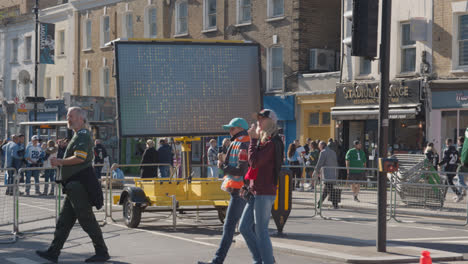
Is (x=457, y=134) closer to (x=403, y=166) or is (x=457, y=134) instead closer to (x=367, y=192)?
(x=403, y=166)

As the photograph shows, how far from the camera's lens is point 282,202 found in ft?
42.1

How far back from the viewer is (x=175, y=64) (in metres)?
14.4

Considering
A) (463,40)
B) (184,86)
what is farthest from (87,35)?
(184,86)

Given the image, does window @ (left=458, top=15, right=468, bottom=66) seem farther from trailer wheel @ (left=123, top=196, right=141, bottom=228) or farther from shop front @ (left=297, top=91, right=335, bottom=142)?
trailer wheel @ (left=123, top=196, right=141, bottom=228)

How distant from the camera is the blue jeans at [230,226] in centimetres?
906

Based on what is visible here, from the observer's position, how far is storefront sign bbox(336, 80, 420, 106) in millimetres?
26625

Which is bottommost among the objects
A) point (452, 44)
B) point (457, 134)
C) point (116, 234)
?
point (116, 234)

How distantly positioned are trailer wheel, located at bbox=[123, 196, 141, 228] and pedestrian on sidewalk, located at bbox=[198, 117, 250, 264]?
4.64 meters

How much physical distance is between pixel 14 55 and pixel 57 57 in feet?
16.5

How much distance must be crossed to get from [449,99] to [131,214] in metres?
15.0

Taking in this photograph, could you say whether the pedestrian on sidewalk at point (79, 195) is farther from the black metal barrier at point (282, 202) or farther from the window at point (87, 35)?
the window at point (87, 35)

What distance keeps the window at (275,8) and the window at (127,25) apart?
35.8ft

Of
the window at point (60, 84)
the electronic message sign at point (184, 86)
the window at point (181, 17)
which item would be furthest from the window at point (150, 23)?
the electronic message sign at point (184, 86)

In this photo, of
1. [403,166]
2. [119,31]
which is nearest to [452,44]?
[403,166]
